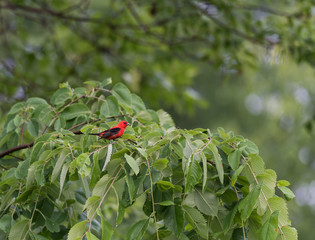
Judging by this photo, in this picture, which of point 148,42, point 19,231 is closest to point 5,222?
point 19,231

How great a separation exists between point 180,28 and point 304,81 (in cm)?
548

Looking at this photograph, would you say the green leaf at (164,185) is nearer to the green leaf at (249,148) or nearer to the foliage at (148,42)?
the green leaf at (249,148)

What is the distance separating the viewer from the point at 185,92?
20.1ft

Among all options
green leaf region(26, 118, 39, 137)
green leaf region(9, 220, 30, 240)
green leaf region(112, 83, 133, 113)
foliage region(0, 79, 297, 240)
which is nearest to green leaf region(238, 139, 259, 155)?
foliage region(0, 79, 297, 240)

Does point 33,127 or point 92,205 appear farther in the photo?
point 33,127

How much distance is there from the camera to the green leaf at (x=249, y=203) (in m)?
1.55

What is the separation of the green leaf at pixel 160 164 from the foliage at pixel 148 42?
121 inches

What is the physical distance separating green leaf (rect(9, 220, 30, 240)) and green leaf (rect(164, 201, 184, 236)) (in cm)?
54

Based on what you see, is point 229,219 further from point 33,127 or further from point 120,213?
point 33,127

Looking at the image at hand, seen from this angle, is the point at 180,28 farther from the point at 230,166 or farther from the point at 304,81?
the point at 304,81

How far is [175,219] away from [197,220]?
0.27 ft

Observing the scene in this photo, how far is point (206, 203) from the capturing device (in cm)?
169

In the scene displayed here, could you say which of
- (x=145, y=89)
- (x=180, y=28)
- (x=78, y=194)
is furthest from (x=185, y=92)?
(x=78, y=194)

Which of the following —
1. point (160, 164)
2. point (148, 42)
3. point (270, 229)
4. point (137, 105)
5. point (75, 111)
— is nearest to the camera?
point (270, 229)
